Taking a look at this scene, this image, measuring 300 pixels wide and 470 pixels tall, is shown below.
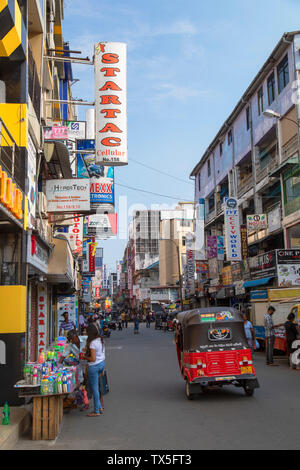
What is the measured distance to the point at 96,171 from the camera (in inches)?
798

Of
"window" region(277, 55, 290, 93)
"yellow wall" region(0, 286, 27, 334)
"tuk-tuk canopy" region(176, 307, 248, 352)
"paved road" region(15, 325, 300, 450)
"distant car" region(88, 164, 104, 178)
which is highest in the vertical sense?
"window" region(277, 55, 290, 93)

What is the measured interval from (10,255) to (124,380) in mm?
5987

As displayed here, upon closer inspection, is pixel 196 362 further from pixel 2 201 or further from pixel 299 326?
pixel 299 326

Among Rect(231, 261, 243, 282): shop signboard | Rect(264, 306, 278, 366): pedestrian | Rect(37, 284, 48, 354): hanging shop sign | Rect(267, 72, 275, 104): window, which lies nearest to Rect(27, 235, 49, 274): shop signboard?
Rect(37, 284, 48, 354): hanging shop sign

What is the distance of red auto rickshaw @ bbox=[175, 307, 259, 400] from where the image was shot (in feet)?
33.9

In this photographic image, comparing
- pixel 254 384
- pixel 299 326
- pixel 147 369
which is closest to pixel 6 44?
pixel 254 384

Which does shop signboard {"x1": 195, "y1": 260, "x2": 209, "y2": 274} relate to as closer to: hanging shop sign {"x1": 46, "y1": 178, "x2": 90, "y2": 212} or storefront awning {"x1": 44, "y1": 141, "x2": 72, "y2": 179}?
storefront awning {"x1": 44, "y1": 141, "x2": 72, "y2": 179}

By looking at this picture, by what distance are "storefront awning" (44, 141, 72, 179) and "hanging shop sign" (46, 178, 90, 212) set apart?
0.89 m

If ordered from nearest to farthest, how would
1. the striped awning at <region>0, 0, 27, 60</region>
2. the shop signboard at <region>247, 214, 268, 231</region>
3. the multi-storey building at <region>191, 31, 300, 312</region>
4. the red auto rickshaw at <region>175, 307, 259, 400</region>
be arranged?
the striped awning at <region>0, 0, 27, 60</region> → the red auto rickshaw at <region>175, 307, 259, 400</region> → the multi-storey building at <region>191, 31, 300, 312</region> → the shop signboard at <region>247, 214, 268, 231</region>

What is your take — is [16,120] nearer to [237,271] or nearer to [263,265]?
[263,265]

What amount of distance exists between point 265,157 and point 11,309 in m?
27.4

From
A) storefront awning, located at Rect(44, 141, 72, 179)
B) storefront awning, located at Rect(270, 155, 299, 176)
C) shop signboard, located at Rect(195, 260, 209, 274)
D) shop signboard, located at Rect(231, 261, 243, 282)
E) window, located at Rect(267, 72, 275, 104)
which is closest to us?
storefront awning, located at Rect(44, 141, 72, 179)

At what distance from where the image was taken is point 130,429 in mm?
8000

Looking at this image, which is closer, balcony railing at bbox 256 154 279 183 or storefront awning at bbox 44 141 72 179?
storefront awning at bbox 44 141 72 179
